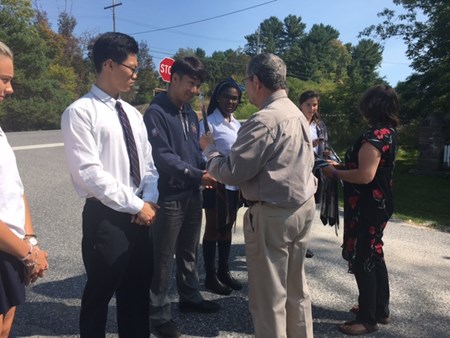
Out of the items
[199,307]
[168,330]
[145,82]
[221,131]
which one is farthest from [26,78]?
[168,330]

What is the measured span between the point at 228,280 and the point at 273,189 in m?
1.75

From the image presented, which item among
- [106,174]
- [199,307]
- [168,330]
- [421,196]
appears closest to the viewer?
[106,174]

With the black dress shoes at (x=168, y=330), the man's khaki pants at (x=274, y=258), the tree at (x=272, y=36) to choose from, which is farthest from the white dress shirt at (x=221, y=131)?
the tree at (x=272, y=36)

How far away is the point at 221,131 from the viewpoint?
3.39 m

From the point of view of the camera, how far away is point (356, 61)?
64875 millimetres

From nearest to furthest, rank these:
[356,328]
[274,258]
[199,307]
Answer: [274,258]
[356,328]
[199,307]

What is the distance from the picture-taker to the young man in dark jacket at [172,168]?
265cm

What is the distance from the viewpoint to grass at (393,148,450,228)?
645cm

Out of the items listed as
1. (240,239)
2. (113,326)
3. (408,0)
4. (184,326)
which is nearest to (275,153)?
(184,326)

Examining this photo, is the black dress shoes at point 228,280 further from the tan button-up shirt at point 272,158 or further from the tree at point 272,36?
the tree at point 272,36

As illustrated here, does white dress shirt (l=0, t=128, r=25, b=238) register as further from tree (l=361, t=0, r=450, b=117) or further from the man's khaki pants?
tree (l=361, t=0, r=450, b=117)

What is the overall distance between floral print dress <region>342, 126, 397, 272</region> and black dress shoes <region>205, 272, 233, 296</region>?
1162 millimetres

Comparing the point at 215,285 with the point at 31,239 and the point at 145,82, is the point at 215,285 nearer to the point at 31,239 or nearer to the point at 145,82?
the point at 31,239

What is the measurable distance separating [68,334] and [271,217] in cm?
173
